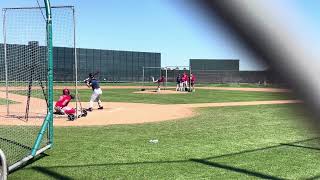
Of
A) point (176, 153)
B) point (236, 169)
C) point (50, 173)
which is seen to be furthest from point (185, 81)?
point (50, 173)

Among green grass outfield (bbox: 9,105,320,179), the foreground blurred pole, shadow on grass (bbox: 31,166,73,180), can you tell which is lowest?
shadow on grass (bbox: 31,166,73,180)

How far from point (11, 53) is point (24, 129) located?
9.26 ft

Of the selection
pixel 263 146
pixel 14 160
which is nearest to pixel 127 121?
pixel 263 146

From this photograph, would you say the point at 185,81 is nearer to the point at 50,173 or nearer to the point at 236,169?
the point at 236,169

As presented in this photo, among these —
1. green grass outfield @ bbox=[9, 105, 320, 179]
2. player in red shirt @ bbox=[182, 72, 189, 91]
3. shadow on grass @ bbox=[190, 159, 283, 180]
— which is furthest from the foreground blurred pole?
player in red shirt @ bbox=[182, 72, 189, 91]

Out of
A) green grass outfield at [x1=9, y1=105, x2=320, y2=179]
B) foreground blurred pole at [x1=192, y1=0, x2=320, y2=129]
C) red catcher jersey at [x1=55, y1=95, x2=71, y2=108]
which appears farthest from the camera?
red catcher jersey at [x1=55, y1=95, x2=71, y2=108]

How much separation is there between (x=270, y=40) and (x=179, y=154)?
758 cm

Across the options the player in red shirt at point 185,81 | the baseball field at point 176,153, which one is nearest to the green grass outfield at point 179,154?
the baseball field at point 176,153

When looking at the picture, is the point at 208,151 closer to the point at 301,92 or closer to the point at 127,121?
the point at 127,121

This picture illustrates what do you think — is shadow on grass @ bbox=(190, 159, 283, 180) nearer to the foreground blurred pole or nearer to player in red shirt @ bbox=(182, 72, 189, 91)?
the foreground blurred pole

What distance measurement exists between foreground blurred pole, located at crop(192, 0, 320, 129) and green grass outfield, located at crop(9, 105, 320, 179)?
142 inches

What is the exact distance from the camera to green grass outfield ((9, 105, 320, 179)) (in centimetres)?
684

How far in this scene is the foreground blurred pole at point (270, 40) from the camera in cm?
84

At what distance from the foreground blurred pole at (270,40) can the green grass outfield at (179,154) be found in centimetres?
361
